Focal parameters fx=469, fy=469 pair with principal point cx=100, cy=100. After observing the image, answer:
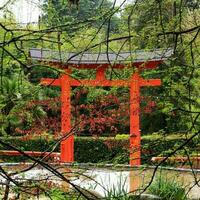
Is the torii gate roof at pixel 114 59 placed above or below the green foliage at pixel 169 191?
above

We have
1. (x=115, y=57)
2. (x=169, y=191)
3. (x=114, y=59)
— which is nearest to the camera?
(x=115, y=57)

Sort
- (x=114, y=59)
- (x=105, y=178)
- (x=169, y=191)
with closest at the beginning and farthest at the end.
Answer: (x=114, y=59) → (x=169, y=191) → (x=105, y=178)

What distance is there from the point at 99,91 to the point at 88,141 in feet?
27.2

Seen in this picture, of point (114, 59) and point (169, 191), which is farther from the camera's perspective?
point (169, 191)

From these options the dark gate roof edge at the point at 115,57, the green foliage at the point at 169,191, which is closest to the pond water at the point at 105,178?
the green foliage at the point at 169,191

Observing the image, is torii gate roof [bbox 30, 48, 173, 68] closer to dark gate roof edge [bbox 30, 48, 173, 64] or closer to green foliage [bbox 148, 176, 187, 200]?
dark gate roof edge [bbox 30, 48, 173, 64]

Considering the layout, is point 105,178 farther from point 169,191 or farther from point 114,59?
point 114,59

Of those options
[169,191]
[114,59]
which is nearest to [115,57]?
[114,59]

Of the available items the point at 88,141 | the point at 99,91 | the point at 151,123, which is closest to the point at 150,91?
the point at 151,123

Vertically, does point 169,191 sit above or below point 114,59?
below

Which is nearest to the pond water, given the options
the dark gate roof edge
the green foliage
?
the green foliage

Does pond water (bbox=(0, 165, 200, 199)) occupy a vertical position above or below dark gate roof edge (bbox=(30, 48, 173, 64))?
below

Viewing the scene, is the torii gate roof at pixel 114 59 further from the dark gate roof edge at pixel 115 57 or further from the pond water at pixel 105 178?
the pond water at pixel 105 178

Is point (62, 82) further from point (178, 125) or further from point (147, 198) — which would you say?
point (147, 198)
